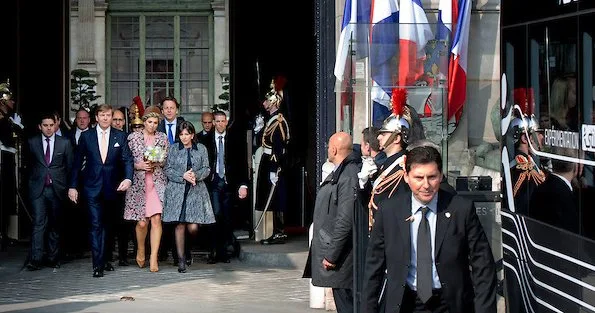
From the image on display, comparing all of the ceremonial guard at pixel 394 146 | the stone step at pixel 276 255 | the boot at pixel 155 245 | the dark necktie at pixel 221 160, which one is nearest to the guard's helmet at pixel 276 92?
the dark necktie at pixel 221 160

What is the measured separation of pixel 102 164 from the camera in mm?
16359

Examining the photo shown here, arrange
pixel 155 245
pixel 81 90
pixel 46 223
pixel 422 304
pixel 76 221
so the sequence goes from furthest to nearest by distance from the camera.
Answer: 1. pixel 81 90
2. pixel 76 221
3. pixel 46 223
4. pixel 155 245
5. pixel 422 304

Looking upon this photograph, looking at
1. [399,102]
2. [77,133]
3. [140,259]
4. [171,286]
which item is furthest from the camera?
[77,133]

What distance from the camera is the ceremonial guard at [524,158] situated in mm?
8578

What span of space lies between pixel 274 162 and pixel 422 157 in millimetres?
11172

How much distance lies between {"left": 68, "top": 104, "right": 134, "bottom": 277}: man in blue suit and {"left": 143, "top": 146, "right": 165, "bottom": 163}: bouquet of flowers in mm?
202

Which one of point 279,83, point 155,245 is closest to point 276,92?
point 279,83

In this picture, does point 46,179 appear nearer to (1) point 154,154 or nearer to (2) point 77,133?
(1) point 154,154

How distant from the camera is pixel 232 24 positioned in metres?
20.3

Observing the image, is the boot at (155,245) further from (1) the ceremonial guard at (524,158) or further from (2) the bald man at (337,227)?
(1) the ceremonial guard at (524,158)

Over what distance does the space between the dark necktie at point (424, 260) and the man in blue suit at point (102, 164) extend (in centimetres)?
928

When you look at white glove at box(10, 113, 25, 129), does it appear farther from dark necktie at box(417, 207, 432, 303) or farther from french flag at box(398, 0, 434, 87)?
dark necktie at box(417, 207, 432, 303)

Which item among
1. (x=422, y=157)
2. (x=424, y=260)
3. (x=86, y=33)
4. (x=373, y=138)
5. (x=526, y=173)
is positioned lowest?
(x=424, y=260)

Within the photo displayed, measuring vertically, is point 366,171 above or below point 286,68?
below
